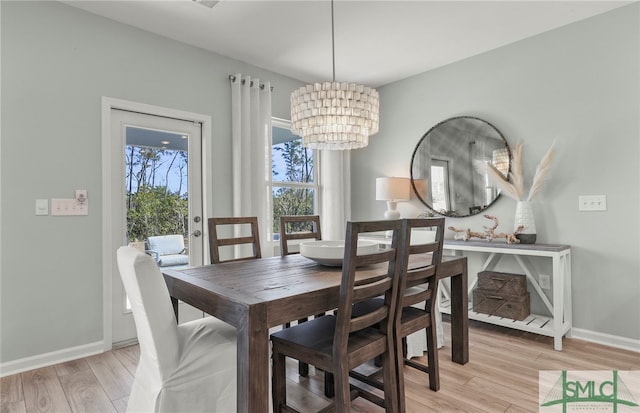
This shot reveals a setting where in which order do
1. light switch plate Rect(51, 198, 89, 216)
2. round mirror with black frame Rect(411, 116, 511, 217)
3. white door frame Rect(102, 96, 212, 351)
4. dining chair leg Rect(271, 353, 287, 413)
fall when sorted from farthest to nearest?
1. round mirror with black frame Rect(411, 116, 511, 217)
2. white door frame Rect(102, 96, 212, 351)
3. light switch plate Rect(51, 198, 89, 216)
4. dining chair leg Rect(271, 353, 287, 413)

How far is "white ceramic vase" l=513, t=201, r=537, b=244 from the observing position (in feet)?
9.70

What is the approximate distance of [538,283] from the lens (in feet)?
10.1

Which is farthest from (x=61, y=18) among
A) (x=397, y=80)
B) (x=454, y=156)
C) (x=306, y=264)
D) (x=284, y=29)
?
(x=454, y=156)

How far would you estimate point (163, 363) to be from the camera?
1465mm

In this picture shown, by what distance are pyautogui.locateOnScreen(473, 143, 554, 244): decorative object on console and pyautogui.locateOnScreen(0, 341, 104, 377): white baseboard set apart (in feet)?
11.4

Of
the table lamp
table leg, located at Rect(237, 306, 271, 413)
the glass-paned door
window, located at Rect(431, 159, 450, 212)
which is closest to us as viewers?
table leg, located at Rect(237, 306, 271, 413)

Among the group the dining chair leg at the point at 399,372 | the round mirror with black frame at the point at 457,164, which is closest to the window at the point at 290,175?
the round mirror with black frame at the point at 457,164

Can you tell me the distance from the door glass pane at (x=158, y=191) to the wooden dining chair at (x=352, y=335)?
181 centimetres

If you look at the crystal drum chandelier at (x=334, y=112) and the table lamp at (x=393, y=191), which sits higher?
the crystal drum chandelier at (x=334, y=112)

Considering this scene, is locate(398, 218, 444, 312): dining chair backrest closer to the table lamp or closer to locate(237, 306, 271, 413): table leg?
locate(237, 306, 271, 413): table leg

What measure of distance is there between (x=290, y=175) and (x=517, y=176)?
7.61 ft

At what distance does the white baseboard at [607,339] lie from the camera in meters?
2.63

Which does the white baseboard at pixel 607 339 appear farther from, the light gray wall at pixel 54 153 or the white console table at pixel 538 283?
the light gray wall at pixel 54 153

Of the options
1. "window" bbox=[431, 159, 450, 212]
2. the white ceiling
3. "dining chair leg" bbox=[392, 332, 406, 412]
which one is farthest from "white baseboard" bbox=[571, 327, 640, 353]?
the white ceiling
